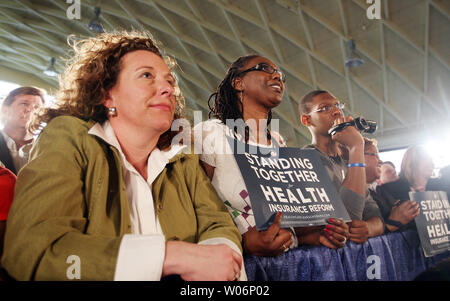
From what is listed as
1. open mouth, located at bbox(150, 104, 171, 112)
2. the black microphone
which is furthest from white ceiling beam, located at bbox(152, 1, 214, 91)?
open mouth, located at bbox(150, 104, 171, 112)

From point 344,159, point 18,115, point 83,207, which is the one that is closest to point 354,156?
point 344,159

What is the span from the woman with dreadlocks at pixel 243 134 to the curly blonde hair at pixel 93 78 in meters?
0.27

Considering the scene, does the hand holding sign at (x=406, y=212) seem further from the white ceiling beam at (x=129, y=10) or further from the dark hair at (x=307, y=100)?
the white ceiling beam at (x=129, y=10)

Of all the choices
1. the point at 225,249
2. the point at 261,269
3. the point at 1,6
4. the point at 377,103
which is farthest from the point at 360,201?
the point at 1,6

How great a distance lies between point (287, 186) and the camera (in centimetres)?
142

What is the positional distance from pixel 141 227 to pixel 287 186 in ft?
2.54

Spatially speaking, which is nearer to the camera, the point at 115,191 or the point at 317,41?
the point at 115,191

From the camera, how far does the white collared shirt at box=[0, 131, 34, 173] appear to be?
2307 mm

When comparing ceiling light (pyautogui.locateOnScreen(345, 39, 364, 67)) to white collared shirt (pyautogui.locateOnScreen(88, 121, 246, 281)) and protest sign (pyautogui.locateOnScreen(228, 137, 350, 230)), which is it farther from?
white collared shirt (pyautogui.locateOnScreen(88, 121, 246, 281))

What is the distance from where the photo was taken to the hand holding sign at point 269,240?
1.20 meters

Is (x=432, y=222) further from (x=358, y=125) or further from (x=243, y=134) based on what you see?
(x=243, y=134)

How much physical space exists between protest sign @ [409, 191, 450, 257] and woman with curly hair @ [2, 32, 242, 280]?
161cm

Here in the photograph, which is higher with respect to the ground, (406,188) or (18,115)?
(18,115)
